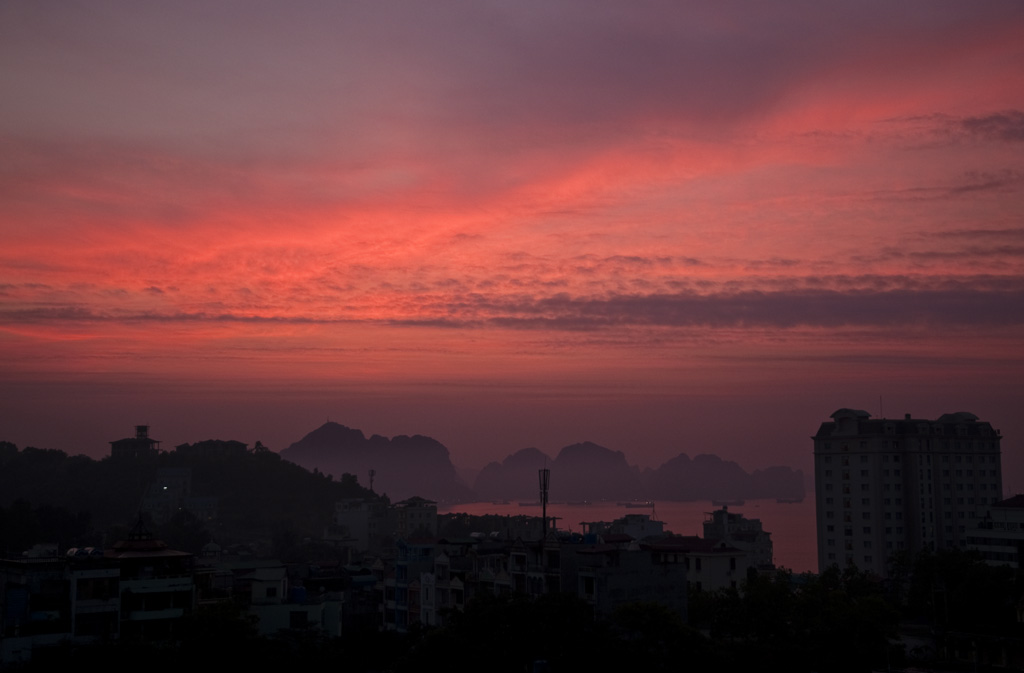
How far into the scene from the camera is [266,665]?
27250 mm

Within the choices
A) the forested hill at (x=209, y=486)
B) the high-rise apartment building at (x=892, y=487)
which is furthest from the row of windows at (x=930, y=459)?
the forested hill at (x=209, y=486)

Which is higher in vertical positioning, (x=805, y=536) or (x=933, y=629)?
(x=933, y=629)

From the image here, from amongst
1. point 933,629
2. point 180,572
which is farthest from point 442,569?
point 933,629

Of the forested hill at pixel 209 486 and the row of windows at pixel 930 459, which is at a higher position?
the row of windows at pixel 930 459

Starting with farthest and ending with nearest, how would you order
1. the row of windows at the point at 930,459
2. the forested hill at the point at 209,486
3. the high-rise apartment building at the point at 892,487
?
the forested hill at the point at 209,486, the row of windows at the point at 930,459, the high-rise apartment building at the point at 892,487

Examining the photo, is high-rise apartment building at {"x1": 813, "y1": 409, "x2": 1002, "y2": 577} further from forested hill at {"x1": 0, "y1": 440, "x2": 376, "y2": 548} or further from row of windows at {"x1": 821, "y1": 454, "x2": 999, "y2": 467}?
forested hill at {"x1": 0, "y1": 440, "x2": 376, "y2": 548}

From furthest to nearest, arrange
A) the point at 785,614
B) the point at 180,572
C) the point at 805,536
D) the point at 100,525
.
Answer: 1. the point at 805,536
2. the point at 100,525
3. the point at 785,614
4. the point at 180,572

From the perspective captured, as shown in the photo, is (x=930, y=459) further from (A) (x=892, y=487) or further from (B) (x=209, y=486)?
(B) (x=209, y=486)

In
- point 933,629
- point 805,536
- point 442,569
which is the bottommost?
point 805,536

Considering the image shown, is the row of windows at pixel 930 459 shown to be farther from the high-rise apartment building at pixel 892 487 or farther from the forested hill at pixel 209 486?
the forested hill at pixel 209 486

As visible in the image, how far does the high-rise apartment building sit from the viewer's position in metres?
66.4

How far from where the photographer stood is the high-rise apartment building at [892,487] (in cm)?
6638

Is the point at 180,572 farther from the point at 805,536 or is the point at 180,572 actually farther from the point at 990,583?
the point at 805,536

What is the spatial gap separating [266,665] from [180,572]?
587 centimetres
